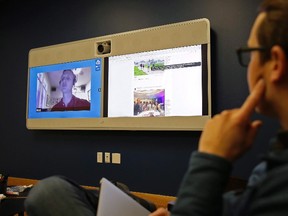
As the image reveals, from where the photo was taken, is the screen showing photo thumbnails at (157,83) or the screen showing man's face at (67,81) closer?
the screen showing photo thumbnails at (157,83)

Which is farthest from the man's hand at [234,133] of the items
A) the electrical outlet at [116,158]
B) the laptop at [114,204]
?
the electrical outlet at [116,158]

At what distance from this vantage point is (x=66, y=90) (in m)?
3.19

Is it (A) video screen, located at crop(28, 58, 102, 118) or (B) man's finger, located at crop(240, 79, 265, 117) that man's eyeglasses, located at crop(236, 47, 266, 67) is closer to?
(B) man's finger, located at crop(240, 79, 265, 117)

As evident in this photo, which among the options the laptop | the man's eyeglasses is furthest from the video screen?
the man's eyeglasses

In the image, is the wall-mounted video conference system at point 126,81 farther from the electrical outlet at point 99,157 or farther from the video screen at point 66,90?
the electrical outlet at point 99,157

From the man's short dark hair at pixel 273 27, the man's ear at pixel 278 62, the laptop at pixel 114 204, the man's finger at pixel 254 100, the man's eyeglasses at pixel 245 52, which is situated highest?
the man's short dark hair at pixel 273 27

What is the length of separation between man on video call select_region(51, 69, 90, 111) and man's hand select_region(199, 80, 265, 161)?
8.27ft

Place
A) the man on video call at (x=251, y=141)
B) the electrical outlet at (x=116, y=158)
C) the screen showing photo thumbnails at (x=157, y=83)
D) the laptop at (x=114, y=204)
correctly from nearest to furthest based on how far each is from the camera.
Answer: the man on video call at (x=251, y=141) → the laptop at (x=114, y=204) → the screen showing photo thumbnails at (x=157, y=83) → the electrical outlet at (x=116, y=158)

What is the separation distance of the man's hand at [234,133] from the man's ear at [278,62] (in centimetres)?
4

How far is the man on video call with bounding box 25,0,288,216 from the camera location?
1.86ft

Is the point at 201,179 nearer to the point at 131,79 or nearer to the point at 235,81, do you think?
the point at 235,81

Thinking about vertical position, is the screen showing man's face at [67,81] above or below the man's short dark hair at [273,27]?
above

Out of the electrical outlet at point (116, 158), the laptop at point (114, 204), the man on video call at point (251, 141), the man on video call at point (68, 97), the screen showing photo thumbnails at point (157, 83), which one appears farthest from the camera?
the man on video call at point (68, 97)

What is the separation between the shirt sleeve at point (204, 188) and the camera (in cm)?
60
